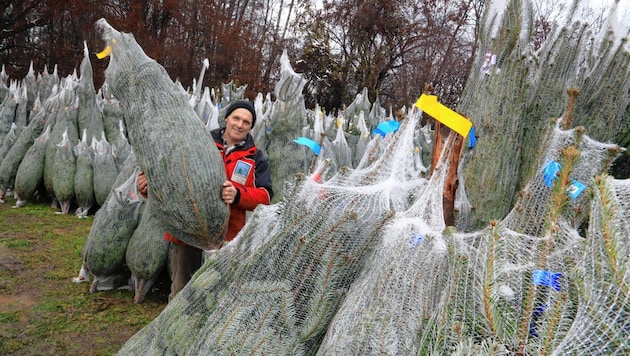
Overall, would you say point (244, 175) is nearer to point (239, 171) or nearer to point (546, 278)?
point (239, 171)

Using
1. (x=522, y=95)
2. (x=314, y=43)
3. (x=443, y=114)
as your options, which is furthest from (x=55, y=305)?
(x=314, y=43)

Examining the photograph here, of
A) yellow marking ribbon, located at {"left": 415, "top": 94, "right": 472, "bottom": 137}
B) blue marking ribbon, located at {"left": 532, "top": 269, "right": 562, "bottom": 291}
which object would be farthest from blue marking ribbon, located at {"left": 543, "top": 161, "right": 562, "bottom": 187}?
blue marking ribbon, located at {"left": 532, "top": 269, "right": 562, "bottom": 291}

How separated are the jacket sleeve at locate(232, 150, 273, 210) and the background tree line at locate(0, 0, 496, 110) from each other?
13300 mm

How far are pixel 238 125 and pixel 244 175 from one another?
27 cm

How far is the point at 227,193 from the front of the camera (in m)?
2.01

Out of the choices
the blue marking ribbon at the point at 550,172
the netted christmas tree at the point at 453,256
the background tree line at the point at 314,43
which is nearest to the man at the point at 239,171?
the netted christmas tree at the point at 453,256

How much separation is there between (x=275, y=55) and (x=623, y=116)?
1721cm

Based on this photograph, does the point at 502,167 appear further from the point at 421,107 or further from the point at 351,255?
the point at 351,255

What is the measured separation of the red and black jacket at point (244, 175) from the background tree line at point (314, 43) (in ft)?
43.7

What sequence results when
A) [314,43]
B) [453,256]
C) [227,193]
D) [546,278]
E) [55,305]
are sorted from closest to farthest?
[546,278]
[453,256]
[227,193]
[55,305]
[314,43]

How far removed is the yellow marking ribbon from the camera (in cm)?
127

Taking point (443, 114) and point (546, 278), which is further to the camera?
point (443, 114)

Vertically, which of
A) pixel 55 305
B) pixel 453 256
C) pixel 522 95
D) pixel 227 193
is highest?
pixel 522 95

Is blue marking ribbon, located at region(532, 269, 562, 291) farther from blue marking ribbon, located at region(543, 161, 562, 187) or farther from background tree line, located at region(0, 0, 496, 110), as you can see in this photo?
background tree line, located at region(0, 0, 496, 110)
